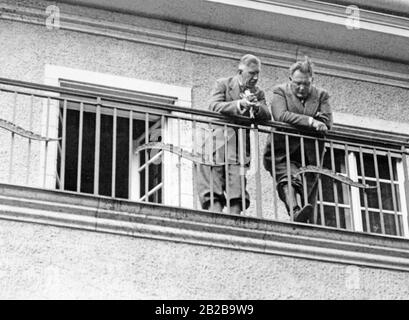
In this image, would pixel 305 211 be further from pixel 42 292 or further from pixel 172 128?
pixel 42 292

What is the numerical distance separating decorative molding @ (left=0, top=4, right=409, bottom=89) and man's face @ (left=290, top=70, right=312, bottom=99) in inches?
89.7

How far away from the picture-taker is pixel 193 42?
56.9 ft

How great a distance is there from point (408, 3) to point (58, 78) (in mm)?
3832

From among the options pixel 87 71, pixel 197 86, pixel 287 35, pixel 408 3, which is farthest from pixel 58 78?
pixel 408 3

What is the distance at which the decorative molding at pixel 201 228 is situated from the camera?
1388cm

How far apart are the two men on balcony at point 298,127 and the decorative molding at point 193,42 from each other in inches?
88.1

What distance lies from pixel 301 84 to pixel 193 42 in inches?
93.8

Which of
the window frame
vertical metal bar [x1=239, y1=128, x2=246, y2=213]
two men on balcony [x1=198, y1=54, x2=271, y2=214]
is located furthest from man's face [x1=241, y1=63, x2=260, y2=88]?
the window frame

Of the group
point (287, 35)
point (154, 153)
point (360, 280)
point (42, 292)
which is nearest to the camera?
point (42, 292)

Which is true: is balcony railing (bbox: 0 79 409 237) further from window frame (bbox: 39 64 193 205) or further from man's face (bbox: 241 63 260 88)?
man's face (bbox: 241 63 260 88)

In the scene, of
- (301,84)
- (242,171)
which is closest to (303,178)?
(242,171)

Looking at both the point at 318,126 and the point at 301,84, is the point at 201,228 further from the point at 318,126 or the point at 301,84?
the point at 301,84

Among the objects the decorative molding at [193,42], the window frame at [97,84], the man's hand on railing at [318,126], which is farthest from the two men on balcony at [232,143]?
the decorative molding at [193,42]

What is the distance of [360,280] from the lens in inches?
574
